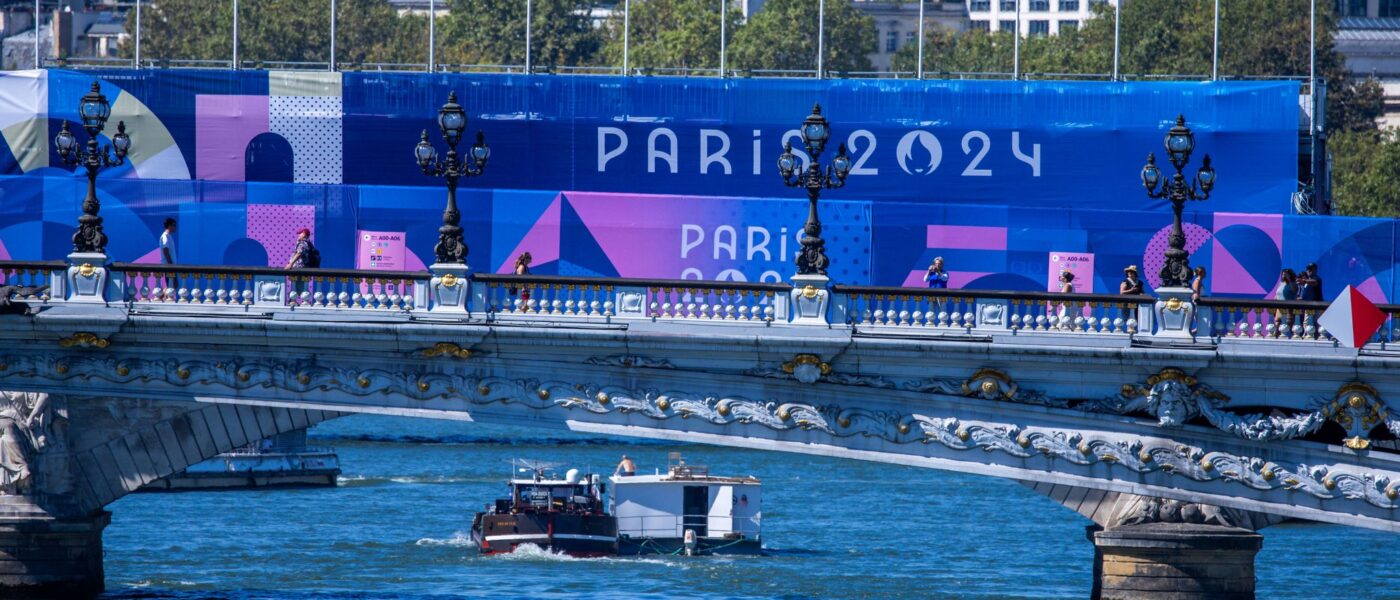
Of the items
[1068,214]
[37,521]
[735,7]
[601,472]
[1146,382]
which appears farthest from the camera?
[735,7]

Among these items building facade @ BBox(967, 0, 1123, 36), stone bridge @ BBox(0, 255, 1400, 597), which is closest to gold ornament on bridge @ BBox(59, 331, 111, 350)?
stone bridge @ BBox(0, 255, 1400, 597)

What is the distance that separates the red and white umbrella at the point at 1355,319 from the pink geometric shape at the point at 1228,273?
11.9 m

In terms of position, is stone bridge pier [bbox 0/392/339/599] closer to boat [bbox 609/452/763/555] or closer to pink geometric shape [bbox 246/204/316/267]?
pink geometric shape [bbox 246/204/316/267]

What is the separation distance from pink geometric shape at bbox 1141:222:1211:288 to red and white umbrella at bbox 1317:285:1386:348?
1189cm

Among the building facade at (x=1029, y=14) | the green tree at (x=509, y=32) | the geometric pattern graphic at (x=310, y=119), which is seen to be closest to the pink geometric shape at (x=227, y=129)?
the geometric pattern graphic at (x=310, y=119)

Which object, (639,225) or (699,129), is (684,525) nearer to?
(699,129)

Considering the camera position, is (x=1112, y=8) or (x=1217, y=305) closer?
(x=1217, y=305)

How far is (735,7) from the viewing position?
128625 mm

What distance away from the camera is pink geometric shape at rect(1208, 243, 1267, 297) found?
44.6 metres

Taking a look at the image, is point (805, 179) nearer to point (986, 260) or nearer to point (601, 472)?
point (986, 260)

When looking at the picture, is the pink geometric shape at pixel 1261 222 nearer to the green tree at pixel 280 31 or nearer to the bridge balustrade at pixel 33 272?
the bridge balustrade at pixel 33 272

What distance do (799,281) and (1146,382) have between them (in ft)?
14.8

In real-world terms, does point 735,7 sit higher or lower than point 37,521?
higher

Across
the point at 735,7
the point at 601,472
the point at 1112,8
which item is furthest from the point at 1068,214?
the point at 735,7
